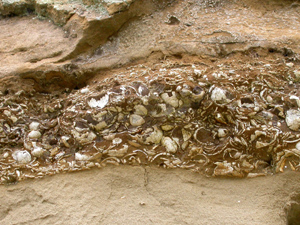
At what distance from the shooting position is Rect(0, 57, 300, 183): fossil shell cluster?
4.42 ft

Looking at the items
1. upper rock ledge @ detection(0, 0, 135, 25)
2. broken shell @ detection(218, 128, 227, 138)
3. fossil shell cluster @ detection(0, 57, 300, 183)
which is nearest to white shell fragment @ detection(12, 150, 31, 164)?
fossil shell cluster @ detection(0, 57, 300, 183)

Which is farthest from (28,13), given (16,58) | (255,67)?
(255,67)

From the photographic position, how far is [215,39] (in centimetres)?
158

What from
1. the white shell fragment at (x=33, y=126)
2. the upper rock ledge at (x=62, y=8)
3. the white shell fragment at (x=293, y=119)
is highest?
the upper rock ledge at (x=62, y=8)

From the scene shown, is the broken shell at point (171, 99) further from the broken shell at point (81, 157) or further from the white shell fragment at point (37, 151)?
the white shell fragment at point (37, 151)

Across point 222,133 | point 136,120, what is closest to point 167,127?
point 136,120

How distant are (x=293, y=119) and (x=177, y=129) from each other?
540 mm

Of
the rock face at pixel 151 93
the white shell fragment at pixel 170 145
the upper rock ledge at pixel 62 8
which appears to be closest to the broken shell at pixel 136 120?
the rock face at pixel 151 93

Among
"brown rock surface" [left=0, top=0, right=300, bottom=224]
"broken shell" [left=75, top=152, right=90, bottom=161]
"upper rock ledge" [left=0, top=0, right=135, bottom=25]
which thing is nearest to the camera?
"brown rock surface" [left=0, top=0, right=300, bottom=224]

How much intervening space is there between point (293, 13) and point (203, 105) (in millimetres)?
878

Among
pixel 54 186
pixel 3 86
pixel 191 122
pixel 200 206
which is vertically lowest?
pixel 200 206

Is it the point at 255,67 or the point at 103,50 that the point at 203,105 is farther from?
the point at 103,50

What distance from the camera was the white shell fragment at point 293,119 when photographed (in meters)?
1.34

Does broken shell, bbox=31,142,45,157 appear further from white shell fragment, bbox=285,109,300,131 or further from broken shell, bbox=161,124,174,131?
white shell fragment, bbox=285,109,300,131
